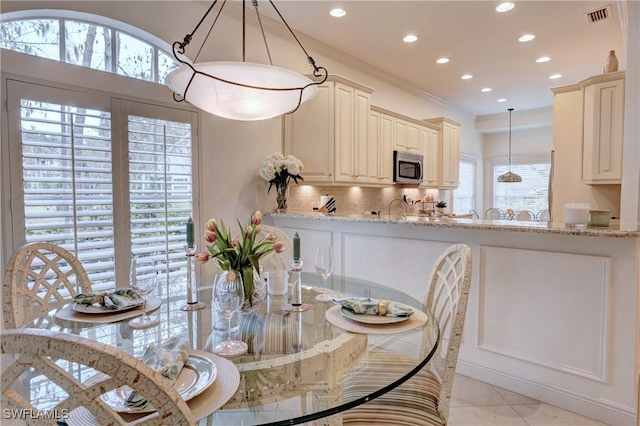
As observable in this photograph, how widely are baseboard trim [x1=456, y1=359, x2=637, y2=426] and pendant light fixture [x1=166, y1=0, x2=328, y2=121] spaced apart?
7.30 feet

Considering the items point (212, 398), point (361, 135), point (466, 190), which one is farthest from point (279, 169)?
point (466, 190)

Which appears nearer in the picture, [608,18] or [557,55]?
[608,18]

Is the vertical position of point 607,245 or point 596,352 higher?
point 607,245

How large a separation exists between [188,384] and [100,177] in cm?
221

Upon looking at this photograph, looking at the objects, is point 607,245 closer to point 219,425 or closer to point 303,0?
point 219,425

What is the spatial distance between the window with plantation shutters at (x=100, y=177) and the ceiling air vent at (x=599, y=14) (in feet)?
13.0

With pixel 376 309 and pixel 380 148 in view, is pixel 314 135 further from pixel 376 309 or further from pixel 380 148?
pixel 376 309

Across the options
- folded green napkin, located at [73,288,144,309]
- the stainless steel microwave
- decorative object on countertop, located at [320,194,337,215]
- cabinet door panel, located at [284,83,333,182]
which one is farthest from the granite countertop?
the stainless steel microwave

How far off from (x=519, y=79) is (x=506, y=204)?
3.79 meters

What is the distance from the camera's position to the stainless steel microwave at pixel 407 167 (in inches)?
205

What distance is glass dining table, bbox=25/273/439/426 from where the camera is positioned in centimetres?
97

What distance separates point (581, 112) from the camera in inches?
170

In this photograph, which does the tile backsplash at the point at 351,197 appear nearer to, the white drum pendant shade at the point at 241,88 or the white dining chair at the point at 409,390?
the white drum pendant shade at the point at 241,88

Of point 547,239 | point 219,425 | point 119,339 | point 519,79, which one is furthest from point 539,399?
point 519,79
